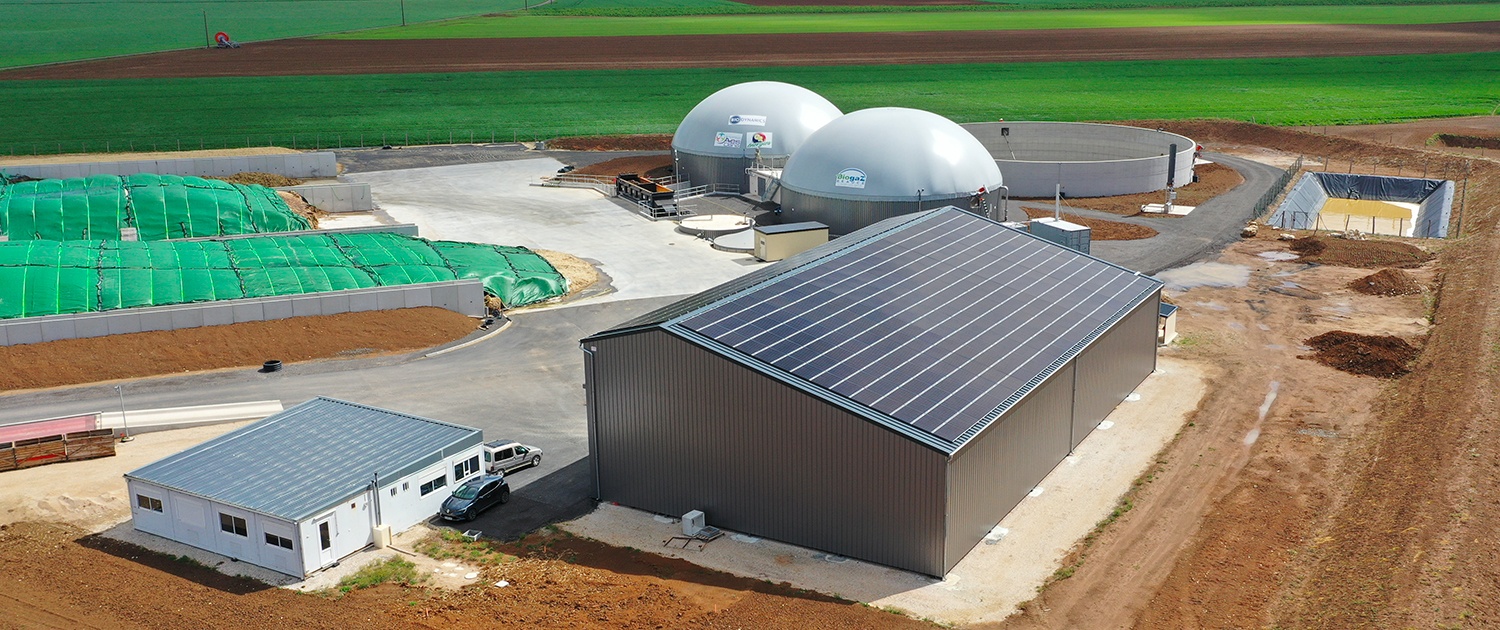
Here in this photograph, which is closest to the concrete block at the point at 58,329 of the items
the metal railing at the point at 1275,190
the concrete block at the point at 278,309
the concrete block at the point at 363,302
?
the concrete block at the point at 278,309

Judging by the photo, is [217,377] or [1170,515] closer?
[1170,515]

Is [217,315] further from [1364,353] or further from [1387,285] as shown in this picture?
[1387,285]

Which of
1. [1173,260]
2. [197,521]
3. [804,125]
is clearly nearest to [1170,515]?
[197,521]

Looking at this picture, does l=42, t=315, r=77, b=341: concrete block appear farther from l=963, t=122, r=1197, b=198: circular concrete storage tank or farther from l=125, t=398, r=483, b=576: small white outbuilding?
l=963, t=122, r=1197, b=198: circular concrete storage tank

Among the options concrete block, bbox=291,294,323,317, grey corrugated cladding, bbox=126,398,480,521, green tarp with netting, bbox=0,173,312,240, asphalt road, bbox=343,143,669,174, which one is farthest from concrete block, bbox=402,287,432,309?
asphalt road, bbox=343,143,669,174

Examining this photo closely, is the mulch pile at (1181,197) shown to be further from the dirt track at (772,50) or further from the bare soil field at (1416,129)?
the dirt track at (772,50)

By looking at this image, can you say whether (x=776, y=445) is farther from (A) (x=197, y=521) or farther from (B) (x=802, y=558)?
(A) (x=197, y=521)

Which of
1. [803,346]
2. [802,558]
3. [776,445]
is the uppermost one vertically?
[803,346]

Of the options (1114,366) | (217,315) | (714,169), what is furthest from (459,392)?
(714,169)
